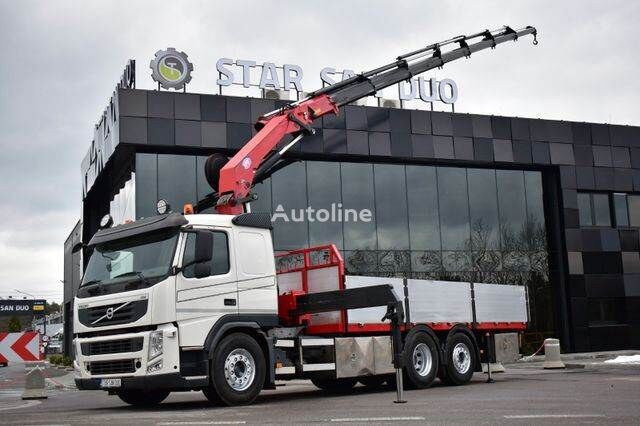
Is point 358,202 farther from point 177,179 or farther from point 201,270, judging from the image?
point 201,270

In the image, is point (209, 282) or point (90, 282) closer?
point (209, 282)

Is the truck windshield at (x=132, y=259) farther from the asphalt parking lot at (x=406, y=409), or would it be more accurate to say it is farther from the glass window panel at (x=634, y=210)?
the glass window panel at (x=634, y=210)

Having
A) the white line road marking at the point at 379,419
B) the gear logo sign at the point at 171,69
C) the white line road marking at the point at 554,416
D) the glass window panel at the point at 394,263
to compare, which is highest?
the gear logo sign at the point at 171,69

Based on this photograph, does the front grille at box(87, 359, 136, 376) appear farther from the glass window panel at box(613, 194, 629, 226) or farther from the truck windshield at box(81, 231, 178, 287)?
the glass window panel at box(613, 194, 629, 226)

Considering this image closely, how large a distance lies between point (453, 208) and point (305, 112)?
11.1 metres

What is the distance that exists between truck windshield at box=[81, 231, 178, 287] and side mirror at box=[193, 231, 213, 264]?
1.09ft

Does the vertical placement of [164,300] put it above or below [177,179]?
below

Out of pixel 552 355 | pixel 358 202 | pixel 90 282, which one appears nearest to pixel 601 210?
pixel 358 202

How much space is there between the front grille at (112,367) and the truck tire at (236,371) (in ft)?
3.76

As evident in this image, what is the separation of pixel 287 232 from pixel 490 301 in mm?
12888

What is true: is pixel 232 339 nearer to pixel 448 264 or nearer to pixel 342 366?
pixel 342 366

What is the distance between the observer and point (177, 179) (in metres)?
27.8

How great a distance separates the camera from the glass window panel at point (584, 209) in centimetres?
3372

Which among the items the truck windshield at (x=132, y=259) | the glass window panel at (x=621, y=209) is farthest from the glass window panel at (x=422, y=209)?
the truck windshield at (x=132, y=259)
